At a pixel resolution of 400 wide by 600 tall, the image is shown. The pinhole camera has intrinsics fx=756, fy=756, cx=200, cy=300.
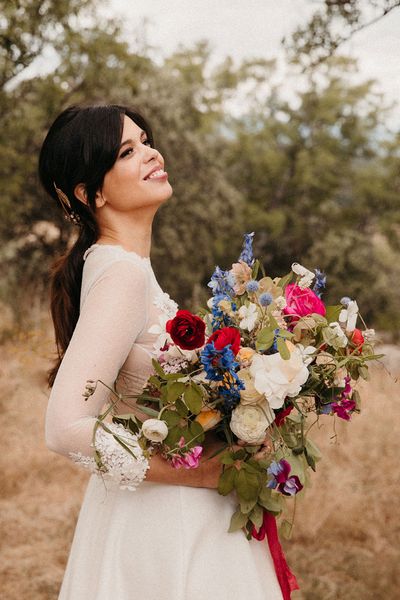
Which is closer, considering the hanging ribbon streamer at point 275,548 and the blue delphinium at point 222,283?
the blue delphinium at point 222,283

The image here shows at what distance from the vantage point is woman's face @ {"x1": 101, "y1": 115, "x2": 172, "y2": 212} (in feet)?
7.22

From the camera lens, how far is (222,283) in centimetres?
184

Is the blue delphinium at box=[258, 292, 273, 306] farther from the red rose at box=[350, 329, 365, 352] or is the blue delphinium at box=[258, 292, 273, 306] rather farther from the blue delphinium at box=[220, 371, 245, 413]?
the red rose at box=[350, 329, 365, 352]

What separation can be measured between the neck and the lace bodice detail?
0.10m

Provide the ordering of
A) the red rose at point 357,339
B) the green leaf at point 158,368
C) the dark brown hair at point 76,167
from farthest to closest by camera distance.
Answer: the dark brown hair at point 76,167, the red rose at point 357,339, the green leaf at point 158,368

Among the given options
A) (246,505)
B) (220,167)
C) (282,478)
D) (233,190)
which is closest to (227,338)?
(282,478)

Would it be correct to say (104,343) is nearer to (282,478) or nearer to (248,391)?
(248,391)

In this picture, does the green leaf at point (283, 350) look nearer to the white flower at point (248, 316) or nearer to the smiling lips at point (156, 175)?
the white flower at point (248, 316)

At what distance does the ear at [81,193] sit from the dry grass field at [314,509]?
303 centimetres

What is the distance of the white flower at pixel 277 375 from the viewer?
1701 millimetres

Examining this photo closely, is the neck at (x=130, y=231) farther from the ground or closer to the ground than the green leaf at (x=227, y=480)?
farther from the ground

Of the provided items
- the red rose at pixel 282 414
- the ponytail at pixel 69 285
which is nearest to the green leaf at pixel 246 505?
the red rose at pixel 282 414

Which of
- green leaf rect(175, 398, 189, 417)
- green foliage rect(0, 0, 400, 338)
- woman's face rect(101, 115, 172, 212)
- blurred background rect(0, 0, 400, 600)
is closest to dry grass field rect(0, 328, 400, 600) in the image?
blurred background rect(0, 0, 400, 600)

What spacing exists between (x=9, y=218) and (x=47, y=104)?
1714 millimetres
